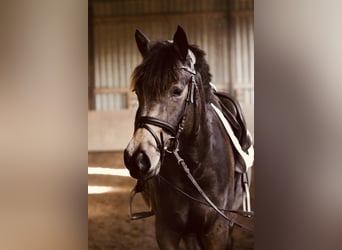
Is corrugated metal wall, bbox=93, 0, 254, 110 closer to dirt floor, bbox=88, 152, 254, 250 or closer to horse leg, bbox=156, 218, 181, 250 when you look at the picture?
dirt floor, bbox=88, 152, 254, 250

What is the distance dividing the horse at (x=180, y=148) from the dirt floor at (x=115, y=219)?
0.03 metres

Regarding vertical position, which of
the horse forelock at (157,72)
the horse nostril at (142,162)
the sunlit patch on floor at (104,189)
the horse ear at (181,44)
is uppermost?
the horse ear at (181,44)

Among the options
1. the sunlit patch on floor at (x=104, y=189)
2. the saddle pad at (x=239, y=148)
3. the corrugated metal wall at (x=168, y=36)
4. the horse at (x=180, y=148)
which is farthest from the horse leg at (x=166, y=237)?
the corrugated metal wall at (x=168, y=36)

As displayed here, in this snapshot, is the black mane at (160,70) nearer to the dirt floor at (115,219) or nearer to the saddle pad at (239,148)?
the saddle pad at (239,148)

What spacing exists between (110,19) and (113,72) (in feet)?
0.57

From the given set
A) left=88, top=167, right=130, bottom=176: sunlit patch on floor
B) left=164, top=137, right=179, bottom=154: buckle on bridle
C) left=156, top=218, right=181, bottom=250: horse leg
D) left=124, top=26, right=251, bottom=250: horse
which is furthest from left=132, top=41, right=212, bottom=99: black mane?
left=156, top=218, right=181, bottom=250: horse leg

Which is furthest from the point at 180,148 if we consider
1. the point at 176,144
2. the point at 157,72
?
the point at 157,72

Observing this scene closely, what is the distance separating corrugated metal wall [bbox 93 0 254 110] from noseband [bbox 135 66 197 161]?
78mm

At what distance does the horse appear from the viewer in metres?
1.56

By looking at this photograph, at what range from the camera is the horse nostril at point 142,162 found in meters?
1.57

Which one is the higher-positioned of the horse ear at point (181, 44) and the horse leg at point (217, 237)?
the horse ear at point (181, 44)
